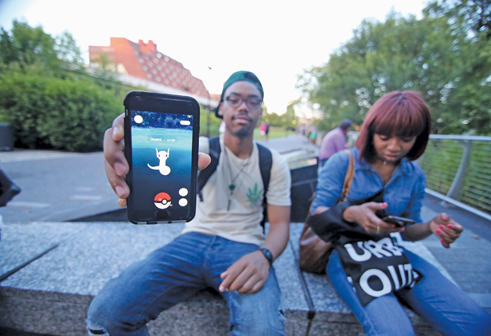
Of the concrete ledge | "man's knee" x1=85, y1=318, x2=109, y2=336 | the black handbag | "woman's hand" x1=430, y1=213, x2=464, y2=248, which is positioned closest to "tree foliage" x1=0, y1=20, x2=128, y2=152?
Result: the black handbag

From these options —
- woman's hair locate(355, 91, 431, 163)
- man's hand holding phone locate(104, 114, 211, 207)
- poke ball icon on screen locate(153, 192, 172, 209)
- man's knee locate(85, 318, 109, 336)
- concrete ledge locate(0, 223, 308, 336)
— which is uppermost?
woman's hair locate(355, 91, 431, 163)

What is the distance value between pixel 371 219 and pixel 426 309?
59 centimetres

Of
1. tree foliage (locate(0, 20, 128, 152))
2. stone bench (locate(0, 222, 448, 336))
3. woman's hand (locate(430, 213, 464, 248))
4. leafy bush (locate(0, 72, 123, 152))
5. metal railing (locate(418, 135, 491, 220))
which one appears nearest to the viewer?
woman's hand (locate(430, 213, 464, 248))

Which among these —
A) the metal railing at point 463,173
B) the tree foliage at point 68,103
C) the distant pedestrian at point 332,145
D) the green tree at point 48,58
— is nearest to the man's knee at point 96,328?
the metal railing at point 463,173

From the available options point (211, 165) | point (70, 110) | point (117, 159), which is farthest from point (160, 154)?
point (70, 110)

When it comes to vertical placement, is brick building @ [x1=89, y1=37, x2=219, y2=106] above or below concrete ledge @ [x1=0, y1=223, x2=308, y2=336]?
above

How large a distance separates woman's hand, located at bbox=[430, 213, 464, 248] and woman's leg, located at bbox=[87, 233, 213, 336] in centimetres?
136

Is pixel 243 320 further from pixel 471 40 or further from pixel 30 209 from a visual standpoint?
pixel 30 209

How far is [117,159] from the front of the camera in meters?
0.76

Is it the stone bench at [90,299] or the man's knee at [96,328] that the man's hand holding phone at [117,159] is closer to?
the man's knee at [96,328]

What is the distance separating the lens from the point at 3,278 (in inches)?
59.4

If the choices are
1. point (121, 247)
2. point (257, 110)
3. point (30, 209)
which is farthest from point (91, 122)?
point (257, 110)

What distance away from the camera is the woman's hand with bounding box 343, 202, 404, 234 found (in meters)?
1.21

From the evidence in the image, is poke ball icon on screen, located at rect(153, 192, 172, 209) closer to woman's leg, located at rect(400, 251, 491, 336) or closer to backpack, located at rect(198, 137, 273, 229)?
backpack, located at rect(198, 137, 273, 229)
